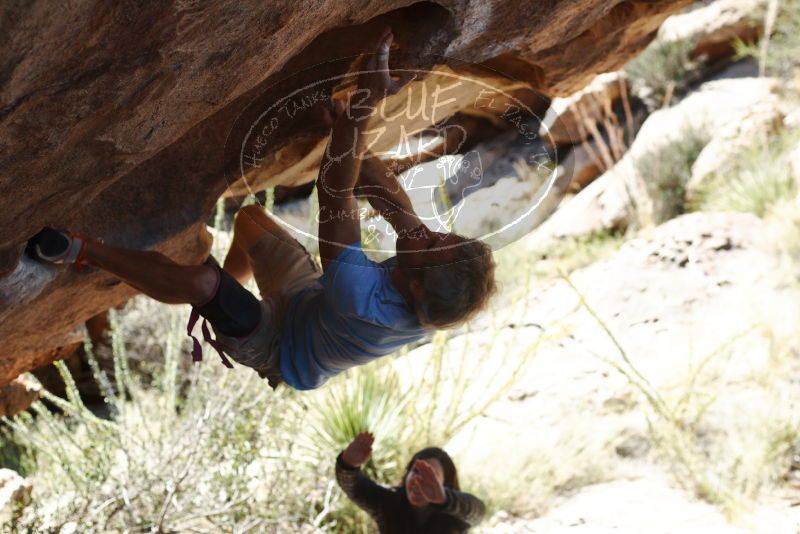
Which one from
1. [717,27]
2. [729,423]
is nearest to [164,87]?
[729,423]

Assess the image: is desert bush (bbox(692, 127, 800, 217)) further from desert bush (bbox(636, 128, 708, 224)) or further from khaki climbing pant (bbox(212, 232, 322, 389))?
khaki climbing pant (bbox(212, 232, 322, 389))

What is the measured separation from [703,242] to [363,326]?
14.1ft

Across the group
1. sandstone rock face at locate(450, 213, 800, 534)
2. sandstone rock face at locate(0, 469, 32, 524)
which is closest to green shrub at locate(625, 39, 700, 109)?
sandstone rock face at locate(450, 213, 800, 534)

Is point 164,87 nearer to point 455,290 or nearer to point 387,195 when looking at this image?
point 387,195

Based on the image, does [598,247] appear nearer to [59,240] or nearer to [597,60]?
[597,60]

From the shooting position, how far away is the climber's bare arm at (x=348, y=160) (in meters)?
2.23

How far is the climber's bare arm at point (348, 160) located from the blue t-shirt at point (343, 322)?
6 cm

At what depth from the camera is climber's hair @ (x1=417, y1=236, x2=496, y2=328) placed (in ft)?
7.87

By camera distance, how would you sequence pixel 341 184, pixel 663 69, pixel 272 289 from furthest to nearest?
pixel 663 69 < pixel 272 289 < pixel 341 184

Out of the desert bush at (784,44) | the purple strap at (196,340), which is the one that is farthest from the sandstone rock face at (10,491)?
the desert bush at (784,44)

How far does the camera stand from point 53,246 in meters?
2.44

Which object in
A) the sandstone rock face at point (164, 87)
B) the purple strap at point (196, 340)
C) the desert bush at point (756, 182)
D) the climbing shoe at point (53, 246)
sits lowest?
the desert bush at point (756, 182)

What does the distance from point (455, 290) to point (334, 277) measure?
340 mm

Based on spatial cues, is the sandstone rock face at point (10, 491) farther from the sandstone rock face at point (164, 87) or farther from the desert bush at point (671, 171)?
the desert bush at point (671, 171)
